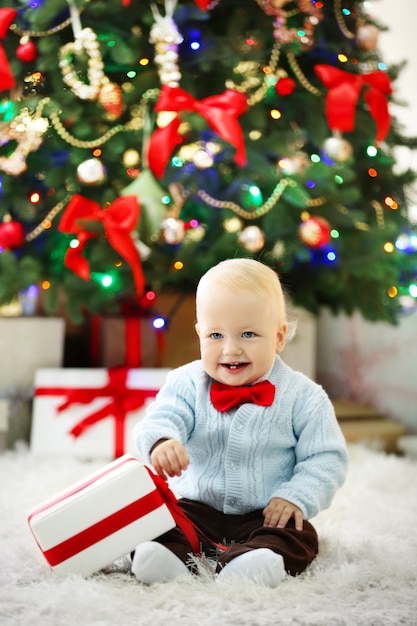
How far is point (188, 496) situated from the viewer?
1.14m

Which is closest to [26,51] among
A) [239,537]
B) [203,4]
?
[203,4]

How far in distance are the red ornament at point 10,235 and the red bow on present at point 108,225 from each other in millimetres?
150

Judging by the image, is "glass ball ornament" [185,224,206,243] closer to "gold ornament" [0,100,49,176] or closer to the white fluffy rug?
"gold ornament" [0,100,49,176]

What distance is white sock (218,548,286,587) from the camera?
0.94 m

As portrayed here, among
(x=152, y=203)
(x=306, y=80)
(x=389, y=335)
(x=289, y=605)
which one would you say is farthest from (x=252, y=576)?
(x=389, y=335)

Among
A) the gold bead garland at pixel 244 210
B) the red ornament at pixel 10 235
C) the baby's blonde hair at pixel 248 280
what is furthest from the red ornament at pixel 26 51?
the baby's blonde hair at pixel 248 280

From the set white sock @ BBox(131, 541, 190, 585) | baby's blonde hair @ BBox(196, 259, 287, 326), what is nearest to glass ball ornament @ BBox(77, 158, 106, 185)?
baby's blonde hair @ BBox(196, 259, 287, 326)

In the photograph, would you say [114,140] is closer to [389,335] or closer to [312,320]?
[312,320]

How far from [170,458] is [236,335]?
187mm

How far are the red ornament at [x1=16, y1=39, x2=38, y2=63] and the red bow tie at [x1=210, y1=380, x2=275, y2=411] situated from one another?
0.98 m

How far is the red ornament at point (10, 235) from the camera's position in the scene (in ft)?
6.04

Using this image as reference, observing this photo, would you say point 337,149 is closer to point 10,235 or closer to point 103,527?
point 10,235

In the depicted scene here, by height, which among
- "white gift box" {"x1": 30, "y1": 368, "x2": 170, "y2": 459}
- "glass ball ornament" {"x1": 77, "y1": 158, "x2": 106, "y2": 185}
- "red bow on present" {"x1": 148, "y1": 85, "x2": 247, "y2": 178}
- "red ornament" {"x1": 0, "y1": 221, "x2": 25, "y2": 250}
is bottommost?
"white gift box" {"x1": 30, "y1": 368, "x2": 170, "y2": 459}

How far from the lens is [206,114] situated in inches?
66.3
